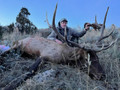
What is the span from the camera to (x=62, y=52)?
311 cm

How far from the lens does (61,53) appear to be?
10.1 ft

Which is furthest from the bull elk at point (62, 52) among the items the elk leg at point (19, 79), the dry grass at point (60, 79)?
the dry grass at point (60, 79)

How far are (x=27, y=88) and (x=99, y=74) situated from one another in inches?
50.9

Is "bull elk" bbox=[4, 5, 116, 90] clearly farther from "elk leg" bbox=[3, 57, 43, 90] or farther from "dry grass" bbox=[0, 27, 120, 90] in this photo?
"dry grass" bbox=[0, 27, 120, 90]

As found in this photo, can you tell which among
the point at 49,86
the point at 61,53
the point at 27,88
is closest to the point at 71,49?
the point at 61,53

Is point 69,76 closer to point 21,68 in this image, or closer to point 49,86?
point 49,86

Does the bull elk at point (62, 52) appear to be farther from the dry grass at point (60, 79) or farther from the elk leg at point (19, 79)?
the dry grass at point (60, 79)

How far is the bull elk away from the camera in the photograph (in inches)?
99.7

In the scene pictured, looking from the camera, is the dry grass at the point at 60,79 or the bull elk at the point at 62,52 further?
the bull elk at the point at 62,52

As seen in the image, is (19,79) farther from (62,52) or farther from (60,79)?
(62,52)

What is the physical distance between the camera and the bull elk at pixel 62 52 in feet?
8.31

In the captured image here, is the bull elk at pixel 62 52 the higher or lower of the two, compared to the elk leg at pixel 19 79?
higher

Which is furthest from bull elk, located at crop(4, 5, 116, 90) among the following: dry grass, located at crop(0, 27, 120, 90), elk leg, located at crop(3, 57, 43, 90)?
dry grass, located at crop(0, 27, 120, 90)

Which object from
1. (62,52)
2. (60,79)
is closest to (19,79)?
(60,79)
